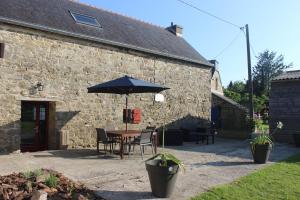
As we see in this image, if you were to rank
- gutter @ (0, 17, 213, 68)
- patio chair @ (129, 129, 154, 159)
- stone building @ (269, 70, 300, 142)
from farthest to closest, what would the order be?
stone building @ (269, 70, 300, 142) → gutter @ (0, 17, 213, 68) → patio chair @ (129, 129, 154, 159)

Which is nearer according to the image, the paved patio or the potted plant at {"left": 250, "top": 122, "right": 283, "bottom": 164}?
the paved patio

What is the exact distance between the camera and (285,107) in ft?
51.6

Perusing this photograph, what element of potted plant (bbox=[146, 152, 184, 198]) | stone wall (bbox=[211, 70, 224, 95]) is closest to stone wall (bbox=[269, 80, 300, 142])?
potted plant (bbox=[146, 152, 184, 198])

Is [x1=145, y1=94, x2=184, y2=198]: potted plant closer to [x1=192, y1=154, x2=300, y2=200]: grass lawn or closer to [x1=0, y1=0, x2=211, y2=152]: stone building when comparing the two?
[x1=192, y1=154, x2=300, y2=200]: grass lawn

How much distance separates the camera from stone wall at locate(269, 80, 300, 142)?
50.6 ft

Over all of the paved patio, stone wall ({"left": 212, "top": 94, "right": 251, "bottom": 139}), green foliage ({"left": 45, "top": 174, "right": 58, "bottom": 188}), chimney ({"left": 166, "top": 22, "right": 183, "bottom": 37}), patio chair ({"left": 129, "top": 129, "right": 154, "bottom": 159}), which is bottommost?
the paved patio

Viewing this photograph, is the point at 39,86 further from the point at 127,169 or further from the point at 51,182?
the point at 51,182

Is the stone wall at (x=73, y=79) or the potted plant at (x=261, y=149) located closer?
the potted plant at (x=261, y=149)

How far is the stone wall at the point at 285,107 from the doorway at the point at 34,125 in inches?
414

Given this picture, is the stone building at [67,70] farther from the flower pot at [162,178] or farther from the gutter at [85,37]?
the flower pot at [162,178]

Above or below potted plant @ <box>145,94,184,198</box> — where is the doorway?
above

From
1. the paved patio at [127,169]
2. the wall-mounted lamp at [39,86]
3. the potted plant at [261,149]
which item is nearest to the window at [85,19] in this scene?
the wall-mounted lamp at [39,86]

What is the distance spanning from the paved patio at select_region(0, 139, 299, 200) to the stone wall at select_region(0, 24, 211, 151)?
1.27 meters

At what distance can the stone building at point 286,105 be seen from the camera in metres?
15.4
